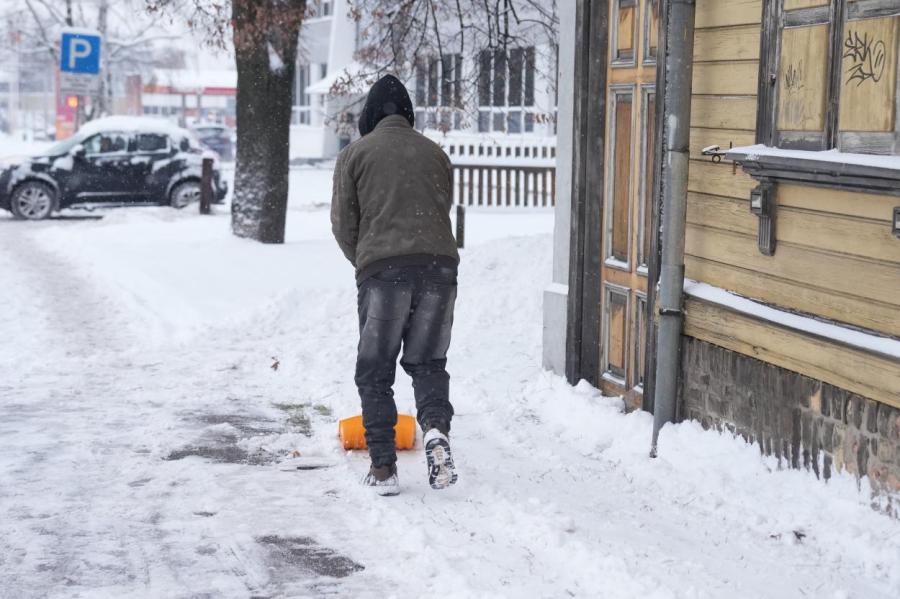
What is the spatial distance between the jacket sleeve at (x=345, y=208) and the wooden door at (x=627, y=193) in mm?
2157

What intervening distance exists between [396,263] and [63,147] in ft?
62.3

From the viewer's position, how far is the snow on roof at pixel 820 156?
548 centimetres

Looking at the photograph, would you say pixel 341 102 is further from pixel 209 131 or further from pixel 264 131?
pixel 264 131

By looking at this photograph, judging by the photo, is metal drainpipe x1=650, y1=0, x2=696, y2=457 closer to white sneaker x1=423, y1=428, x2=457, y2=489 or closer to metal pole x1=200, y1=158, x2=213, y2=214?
white sneaker x1=423, y1=428, x2=457, y2=489

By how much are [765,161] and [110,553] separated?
3.44 m

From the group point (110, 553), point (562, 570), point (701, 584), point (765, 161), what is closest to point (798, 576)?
point (701, 584)

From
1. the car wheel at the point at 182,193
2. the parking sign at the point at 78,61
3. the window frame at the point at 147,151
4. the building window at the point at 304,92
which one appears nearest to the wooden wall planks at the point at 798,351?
the parking sign at the point at 78,61

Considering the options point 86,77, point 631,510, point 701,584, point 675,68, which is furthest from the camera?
point 86,77

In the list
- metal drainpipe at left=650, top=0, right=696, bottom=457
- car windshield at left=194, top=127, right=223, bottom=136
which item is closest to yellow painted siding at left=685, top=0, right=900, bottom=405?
metal drainpipe at left=650, top=0, right=696, bottom=457

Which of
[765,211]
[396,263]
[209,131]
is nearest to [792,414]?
[765,211]

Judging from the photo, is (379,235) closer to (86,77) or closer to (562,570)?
(562,570)

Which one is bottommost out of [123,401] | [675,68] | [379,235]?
[123,401]

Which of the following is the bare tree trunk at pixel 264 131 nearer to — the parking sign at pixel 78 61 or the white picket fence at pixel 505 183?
the parking sign at pixel 78 61

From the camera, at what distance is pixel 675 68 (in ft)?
23.2
